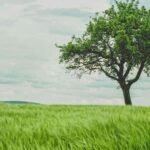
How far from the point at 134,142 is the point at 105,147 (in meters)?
0.29

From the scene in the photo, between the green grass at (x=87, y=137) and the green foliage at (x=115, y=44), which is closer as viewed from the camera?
the green grass at (x=87, y=137)

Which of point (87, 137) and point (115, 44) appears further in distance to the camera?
point (115, 44)

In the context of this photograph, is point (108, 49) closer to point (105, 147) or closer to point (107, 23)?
point (107, 23)

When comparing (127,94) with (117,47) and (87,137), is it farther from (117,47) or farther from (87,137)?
(87,137)

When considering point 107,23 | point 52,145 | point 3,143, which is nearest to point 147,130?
point 52,145

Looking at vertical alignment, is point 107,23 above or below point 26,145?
above

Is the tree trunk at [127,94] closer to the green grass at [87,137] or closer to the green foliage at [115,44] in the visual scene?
the green foliage at [115,44]

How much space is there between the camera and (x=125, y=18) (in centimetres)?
5006

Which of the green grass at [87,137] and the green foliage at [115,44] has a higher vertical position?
the green foliage at [115,44]

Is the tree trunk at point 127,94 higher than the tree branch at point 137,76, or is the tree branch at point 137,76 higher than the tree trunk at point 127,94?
the tree branch at point 137,76

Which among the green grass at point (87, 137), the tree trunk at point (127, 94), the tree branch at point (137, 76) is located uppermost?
the tree branch at point (137, 76)

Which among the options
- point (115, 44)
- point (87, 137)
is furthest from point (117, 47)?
point (87, 137)

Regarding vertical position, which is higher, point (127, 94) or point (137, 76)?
point (137, 76)

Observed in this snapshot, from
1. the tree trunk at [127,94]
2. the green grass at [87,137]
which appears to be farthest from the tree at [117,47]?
the green grass at [87,137]
